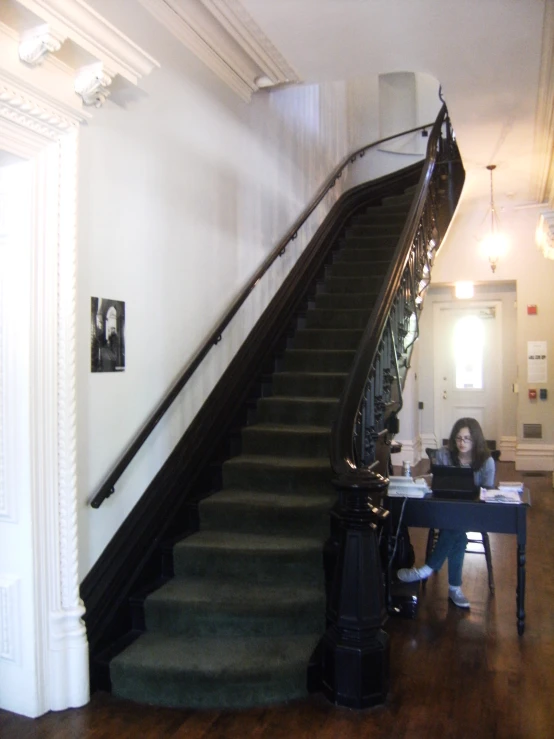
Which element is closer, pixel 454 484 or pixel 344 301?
pixel 454 484

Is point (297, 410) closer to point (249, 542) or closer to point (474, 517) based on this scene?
point (249, 542)

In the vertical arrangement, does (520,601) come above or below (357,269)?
below

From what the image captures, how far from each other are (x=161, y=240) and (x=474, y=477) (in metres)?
2.46

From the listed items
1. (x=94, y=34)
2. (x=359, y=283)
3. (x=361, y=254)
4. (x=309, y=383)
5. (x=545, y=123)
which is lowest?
(x=309, y=383)

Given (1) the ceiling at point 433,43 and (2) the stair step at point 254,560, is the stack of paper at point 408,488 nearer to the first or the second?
(2) the stair step at point 254,560

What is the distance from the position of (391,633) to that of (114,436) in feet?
6.36

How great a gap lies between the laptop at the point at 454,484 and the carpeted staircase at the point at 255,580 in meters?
0.66

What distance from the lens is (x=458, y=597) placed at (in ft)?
13.4

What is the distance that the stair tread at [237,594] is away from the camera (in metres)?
3.33

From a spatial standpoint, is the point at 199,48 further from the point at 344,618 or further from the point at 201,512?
the point at 344,618

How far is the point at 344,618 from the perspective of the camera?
299 centimetres

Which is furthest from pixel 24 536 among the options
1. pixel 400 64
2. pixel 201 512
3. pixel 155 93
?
pixel 400 64

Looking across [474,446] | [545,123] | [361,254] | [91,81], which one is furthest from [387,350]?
[361,254]

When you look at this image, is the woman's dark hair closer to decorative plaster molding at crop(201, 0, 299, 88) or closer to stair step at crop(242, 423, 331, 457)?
stair step at crop(242, 423, 331, 457)
